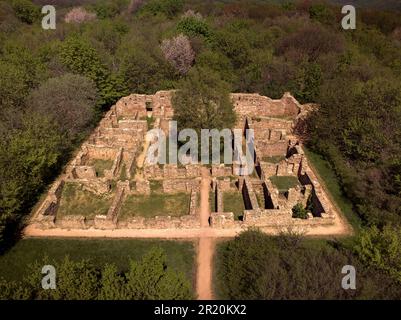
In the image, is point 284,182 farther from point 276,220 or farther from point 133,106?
point 133,106

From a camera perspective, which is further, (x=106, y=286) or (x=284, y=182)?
(x=284, y=182)

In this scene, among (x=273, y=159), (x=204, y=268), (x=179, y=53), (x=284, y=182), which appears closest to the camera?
(x=204, y=268)

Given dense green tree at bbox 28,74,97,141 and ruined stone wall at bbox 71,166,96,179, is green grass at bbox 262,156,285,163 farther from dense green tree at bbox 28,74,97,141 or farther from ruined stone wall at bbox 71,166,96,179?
dense green tree at bbox 28,74,97,141

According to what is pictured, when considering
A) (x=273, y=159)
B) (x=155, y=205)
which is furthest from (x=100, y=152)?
(x=273, y=159)

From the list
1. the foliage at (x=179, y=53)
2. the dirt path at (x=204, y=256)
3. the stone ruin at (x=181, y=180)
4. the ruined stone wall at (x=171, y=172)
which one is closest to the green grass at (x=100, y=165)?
the stone ruin at (x=181, y=180)

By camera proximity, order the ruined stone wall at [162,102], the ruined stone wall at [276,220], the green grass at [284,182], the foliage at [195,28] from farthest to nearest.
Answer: the foliage at [195,28], the ruined stone wall at [162,102], the green grass at [284,182], the ruined stone wall at [276,220]

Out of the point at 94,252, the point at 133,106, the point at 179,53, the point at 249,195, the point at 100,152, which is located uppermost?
the point at 179,53

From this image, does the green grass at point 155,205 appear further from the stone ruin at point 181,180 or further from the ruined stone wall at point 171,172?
the ruined stone wall at point 171,172
